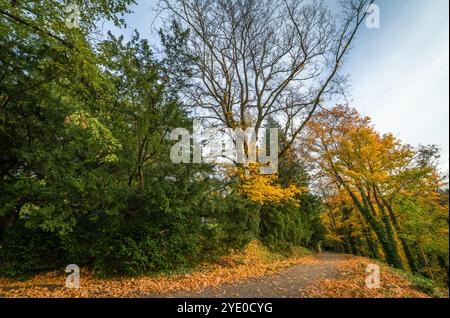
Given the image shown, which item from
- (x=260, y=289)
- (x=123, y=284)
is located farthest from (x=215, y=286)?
(x=123, y=284)

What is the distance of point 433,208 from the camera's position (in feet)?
42.7

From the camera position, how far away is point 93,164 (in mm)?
7414

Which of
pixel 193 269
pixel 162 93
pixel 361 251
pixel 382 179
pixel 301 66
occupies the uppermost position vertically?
pixel 301 66

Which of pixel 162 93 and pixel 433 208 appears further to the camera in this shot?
pixel 433 208

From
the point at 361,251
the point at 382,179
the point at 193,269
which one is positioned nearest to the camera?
the point at 193,269

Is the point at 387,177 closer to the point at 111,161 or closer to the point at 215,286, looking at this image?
the point at 215,286

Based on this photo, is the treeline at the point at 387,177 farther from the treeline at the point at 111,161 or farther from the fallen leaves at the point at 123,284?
the fallen leaves at the point at 123,284

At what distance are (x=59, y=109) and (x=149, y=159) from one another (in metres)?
3.23

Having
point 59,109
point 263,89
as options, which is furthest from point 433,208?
point 59,109

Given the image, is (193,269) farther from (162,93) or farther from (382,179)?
(382,179)

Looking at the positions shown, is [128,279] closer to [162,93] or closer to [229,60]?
[162,93]
